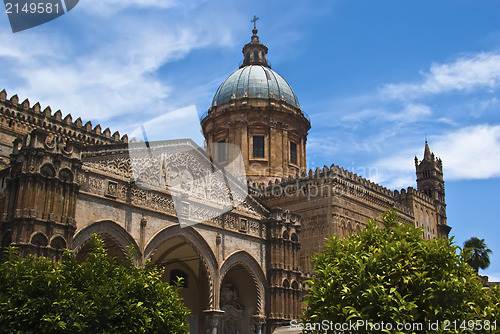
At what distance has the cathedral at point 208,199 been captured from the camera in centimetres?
2142

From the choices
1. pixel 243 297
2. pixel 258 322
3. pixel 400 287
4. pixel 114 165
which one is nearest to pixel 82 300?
pixel 400 287

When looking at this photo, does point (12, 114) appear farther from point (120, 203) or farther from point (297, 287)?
point (297, 287)

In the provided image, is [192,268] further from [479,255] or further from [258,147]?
[479,255]

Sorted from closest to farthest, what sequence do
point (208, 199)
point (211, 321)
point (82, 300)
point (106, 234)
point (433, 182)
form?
1. point (82, 300)
2. point (106, 234)
3. point (211, 321)
4. point (208, 199)
5. point (433, 182)

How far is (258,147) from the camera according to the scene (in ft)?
153

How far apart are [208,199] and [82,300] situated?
14244mm

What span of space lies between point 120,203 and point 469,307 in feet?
51.2

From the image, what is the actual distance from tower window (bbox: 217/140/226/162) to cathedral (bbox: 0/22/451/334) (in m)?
0.11

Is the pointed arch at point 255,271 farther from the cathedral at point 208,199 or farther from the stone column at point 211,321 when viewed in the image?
the stone column at point 211,321

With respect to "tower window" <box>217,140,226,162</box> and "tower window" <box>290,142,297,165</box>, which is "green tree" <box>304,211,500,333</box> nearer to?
"tower window" <box>290,142,297,165</box>

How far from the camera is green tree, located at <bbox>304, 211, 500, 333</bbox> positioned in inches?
513

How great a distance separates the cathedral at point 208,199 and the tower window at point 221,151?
11 centimetres

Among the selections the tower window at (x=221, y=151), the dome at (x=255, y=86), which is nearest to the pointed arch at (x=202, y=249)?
the tower window at (x=221, y=151)
